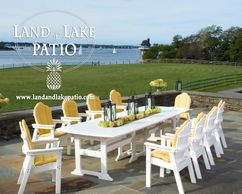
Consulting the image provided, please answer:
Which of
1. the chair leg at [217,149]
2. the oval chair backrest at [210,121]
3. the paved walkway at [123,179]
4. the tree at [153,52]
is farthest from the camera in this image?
the tree at [153,52]

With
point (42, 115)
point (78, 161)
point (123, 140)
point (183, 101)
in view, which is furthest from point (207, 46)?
point (78, 161)

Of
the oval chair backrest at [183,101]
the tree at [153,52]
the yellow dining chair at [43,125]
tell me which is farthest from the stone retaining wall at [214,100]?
the tree at [153,52]

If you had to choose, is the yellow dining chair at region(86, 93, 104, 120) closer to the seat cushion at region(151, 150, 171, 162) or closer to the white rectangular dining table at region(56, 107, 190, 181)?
the white rectangular dining table at region(56, 107, 190, 181)

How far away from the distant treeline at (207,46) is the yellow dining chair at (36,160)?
53.8 meters

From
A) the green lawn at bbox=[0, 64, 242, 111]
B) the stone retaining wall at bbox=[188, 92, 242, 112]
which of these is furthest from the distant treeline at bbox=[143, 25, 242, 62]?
the stone retaining wall at bbox=[188, 92, 242, 112]

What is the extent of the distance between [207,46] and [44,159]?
63460 millimetres

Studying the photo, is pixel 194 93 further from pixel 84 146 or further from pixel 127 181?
pixel 127 181

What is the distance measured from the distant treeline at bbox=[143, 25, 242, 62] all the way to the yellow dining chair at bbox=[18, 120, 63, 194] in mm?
53815

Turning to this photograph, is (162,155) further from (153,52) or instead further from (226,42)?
(153,52)

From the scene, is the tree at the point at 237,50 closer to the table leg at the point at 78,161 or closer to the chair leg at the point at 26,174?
the table leg at the point at 78,161

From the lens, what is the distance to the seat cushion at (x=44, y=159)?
455 cm

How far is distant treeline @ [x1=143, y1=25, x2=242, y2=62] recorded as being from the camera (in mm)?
58469

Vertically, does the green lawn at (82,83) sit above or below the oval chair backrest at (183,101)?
below

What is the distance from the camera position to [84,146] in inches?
279
